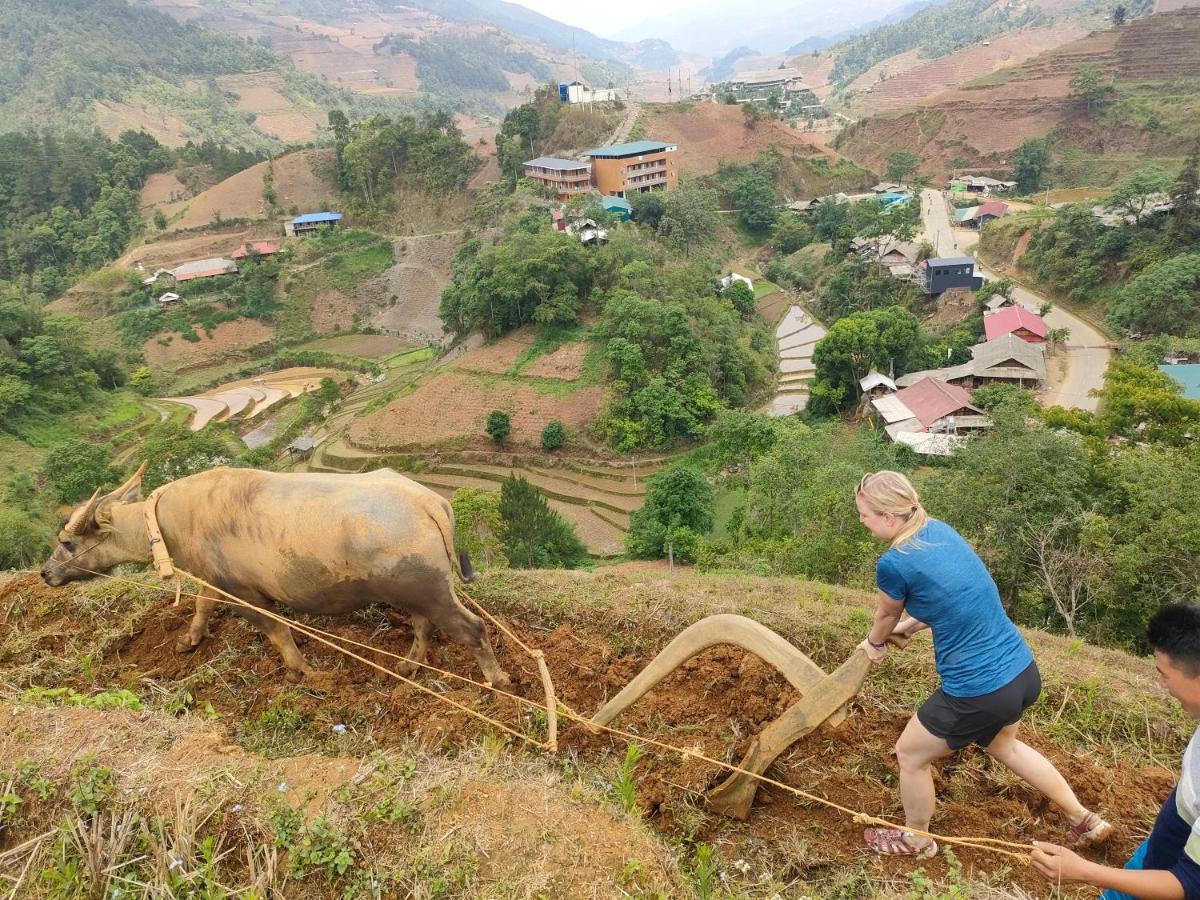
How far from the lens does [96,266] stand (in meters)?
55.0

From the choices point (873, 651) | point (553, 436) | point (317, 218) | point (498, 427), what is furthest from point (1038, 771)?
point (317, 218)

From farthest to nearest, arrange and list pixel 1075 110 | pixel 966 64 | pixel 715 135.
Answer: pixel 966 64, pixel 715 135, pixel 1075 110

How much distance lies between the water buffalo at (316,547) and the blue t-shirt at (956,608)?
9.57 feet

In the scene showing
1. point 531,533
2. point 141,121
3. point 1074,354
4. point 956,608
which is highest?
point 141,121

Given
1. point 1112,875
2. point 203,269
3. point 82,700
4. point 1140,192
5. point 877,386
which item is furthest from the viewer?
point 203,269

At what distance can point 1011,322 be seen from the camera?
31922 mm

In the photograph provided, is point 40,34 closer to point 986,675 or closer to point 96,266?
point 96,266

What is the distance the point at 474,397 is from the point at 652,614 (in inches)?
1122

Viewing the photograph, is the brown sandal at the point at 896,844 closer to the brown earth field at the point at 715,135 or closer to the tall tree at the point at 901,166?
the brown earth field at the point at 715,135

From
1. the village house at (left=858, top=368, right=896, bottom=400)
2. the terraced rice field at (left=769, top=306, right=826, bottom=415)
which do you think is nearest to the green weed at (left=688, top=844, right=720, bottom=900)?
the village house at (left=858, top=368, right=896, bottom=400)

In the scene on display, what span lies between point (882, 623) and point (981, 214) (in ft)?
187

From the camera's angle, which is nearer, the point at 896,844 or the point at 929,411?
the point at 896,844

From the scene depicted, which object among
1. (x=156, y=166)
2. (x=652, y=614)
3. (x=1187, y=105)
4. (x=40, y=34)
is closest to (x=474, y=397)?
(x=652, y=614)

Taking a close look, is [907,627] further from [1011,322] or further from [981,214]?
[981,214]
